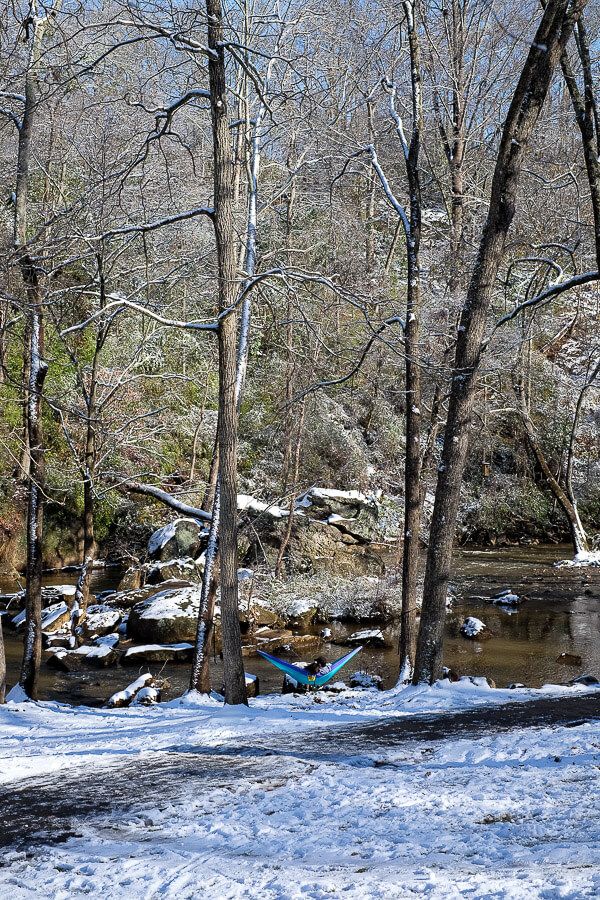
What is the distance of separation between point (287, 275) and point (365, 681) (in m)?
6.19

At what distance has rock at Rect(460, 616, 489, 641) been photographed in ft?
46.9

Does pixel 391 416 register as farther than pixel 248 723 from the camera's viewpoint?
Yes

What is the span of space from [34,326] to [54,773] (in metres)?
5.88

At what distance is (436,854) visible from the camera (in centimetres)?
314

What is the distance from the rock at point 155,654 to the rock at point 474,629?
16.8ft

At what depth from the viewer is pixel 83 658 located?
43.1 ft

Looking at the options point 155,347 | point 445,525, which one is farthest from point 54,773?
point 155,347

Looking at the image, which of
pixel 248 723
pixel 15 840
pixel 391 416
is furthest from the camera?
pixel 391 416

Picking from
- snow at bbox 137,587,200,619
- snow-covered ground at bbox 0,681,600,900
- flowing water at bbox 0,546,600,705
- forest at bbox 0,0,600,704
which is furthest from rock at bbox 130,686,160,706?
snow-covered ground at bbox 0,681,600,900

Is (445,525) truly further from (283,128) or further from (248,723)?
Answer: (283,128)

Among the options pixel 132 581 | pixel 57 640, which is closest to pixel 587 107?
pixel 57 640

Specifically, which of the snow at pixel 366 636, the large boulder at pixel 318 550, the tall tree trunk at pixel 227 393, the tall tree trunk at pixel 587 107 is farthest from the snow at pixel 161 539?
the tall tree trunk at pixel 587 107

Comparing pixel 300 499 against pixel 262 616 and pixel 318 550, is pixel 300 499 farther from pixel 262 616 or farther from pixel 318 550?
pixel 262 616

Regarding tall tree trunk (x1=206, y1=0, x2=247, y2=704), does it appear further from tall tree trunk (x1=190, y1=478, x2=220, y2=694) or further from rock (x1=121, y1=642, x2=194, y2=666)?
rock (x1=121, y1=642, x2=194, y2=666)
